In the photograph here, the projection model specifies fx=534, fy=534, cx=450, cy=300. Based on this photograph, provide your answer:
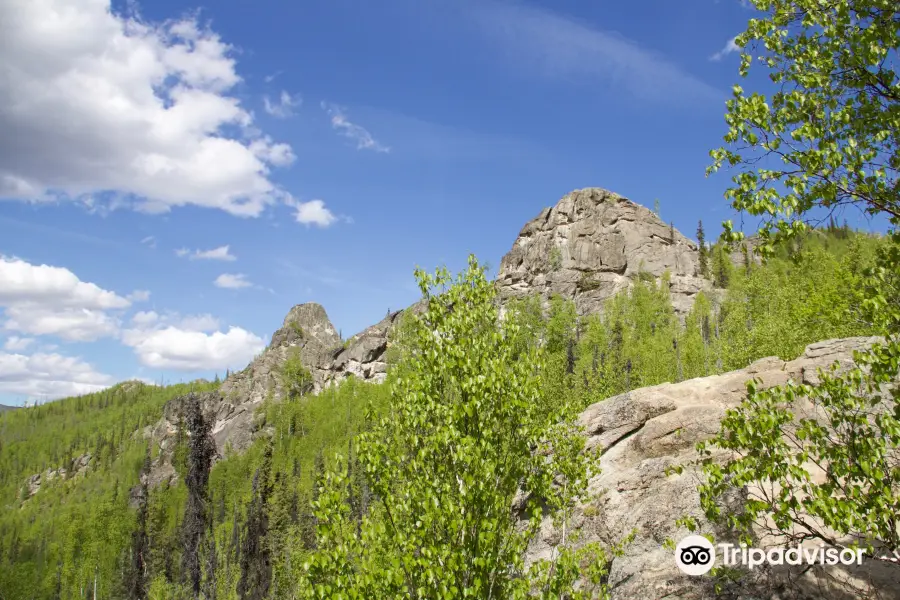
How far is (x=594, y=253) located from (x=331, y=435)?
90.5 metres

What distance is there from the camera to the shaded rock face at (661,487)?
11.4m

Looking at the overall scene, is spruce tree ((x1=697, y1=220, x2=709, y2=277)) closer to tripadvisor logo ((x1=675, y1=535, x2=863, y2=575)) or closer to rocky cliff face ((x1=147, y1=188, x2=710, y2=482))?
rocky cliff face ((x1=147, y1=188, x2=710, y2=482))

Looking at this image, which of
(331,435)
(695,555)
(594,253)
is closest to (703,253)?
(594,253)

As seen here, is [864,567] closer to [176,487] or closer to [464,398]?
[464,398]

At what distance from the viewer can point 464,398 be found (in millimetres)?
9773

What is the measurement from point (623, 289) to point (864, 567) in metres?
132

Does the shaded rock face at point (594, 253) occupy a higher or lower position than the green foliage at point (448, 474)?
higher

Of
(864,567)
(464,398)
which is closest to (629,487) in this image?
(864,567)

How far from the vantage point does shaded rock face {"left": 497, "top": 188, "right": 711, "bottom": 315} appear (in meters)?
148

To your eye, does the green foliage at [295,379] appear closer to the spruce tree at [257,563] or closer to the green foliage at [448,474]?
the spruce tree at [257,563]

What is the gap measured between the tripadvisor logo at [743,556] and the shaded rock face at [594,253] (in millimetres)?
127641

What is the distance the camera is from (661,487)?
1900 centimetres

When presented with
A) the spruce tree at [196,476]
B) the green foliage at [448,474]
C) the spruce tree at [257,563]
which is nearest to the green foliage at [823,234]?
the green foliage at [448,474]

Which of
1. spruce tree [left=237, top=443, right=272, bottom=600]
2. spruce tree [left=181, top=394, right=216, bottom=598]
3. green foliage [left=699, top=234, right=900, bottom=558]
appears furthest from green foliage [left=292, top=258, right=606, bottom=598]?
spruce tree [left=237, top=443, right=272, bottom=600]
